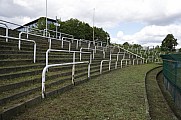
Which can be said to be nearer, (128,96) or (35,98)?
(35,98)

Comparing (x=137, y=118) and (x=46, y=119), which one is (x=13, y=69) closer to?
(x=46, y=119)

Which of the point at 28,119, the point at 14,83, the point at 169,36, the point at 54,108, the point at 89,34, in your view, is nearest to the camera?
the point at 28,119

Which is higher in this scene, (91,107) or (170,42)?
(170,42)

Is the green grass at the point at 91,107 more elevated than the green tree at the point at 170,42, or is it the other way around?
the green tree at the point at 170,42

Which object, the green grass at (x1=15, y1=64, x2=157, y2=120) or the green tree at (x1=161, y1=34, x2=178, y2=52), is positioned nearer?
the green grass at (x1=15, y1=64, x2=157, y2=120)

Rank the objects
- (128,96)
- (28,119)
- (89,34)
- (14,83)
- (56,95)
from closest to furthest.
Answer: (28,119) < (14,83) < (56,95) < (128,96) < (89,34)

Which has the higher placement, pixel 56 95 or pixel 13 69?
pixel 13 69

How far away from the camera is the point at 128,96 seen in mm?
5312

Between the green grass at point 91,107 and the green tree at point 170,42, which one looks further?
the green tree at point 170,42

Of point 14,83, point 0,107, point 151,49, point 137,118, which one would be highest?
point 151,49

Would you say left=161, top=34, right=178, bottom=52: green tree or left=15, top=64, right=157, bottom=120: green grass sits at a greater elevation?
left=161, top=34, right=178, bottom=52: green tree

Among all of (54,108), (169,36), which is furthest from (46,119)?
(169,36)

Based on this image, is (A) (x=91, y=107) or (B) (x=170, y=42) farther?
(B) (x=170, y=42)

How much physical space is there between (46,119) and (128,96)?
2.60 meters
